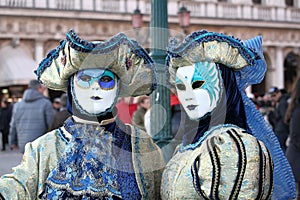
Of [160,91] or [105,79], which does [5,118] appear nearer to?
[160,91]

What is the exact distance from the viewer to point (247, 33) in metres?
18.7

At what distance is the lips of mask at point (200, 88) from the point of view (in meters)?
2.55

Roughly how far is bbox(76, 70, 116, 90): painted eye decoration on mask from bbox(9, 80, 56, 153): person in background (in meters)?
4.22

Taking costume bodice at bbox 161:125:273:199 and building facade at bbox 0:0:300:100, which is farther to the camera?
building facade at bbox 0:0:300:100

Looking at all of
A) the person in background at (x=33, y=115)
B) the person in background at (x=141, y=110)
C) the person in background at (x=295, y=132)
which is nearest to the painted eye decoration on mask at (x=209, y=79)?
the person in background at (x=295, y=132)

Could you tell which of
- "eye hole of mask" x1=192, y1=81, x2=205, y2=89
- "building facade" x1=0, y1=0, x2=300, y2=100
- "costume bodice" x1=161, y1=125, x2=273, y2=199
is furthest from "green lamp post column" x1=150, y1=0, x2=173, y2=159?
"building facade" x1=0, y1=0, x2=300, y2=100

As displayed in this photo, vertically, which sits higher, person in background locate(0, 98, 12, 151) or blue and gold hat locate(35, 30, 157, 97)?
blue and gold hat locate(35, 30, 157, 97)

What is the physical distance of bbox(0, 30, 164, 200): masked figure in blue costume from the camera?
8.09 ft

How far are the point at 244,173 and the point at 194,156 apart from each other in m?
0.25

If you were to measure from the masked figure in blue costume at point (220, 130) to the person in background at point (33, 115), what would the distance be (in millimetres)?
4255

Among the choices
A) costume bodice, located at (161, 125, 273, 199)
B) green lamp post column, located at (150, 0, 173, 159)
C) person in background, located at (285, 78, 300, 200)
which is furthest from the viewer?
person in background, located at (285, 78, 300, 200)

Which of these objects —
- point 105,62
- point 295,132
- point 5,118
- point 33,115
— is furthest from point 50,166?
point 5,118

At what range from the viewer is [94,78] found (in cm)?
254

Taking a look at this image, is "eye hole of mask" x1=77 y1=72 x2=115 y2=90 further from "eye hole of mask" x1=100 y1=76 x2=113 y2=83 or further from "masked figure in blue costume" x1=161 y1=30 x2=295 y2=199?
"masked figure in blue costume" x1=161 y1=30 x2=295 y2=199
